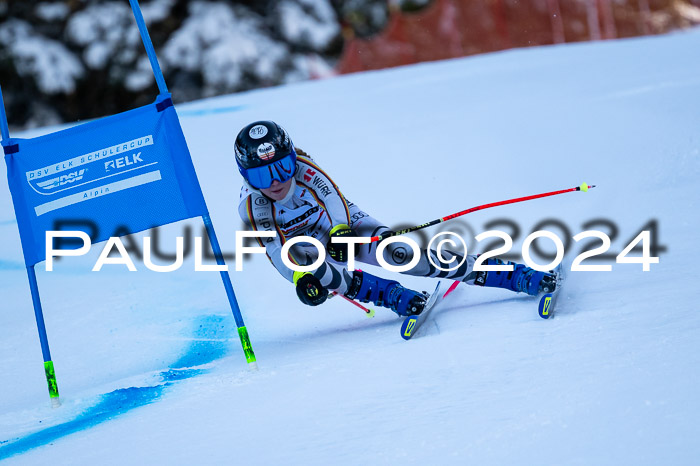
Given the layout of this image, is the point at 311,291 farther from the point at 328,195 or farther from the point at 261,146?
the point at 261,146

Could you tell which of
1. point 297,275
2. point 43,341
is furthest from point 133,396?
point 297,275

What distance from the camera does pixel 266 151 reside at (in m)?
3.32

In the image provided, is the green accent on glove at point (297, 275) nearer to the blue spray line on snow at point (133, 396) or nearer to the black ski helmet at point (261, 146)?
the black ski helmet at point (261, 146)

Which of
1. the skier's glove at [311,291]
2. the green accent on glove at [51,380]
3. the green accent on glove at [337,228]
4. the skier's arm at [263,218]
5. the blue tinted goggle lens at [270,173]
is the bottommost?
the green accent on glove at [51,380]

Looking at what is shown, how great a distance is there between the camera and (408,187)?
622 cm

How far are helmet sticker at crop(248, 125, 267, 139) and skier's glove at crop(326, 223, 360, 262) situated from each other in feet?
1.66

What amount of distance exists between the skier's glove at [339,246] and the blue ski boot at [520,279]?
64 cm

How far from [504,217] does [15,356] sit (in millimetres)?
3213

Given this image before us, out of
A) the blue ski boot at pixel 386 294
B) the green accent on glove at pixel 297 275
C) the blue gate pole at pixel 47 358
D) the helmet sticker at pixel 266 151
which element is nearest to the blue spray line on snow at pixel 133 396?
the blue gate pole at pixel 47 358

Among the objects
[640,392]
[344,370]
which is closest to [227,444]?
[344,370]

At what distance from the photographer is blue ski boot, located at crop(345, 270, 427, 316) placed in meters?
3.56

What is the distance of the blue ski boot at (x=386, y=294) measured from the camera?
3.56 m

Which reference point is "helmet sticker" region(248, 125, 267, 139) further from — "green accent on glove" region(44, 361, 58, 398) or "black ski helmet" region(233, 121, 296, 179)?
"green accent on glove" region(44, 361, 58, 398)

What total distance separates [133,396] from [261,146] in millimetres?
1172
